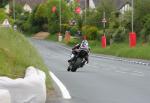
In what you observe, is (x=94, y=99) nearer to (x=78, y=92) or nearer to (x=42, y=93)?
(x=78, y=92)

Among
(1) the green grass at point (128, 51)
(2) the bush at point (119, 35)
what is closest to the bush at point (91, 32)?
(1) the green grass at point (128, 51)

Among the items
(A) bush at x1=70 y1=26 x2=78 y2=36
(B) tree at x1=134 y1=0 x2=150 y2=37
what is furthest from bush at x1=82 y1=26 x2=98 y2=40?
(A) bush at x1=70 y1=26 x2=78 y2=36

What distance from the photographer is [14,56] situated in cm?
1903

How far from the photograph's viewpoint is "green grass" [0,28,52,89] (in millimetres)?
16359

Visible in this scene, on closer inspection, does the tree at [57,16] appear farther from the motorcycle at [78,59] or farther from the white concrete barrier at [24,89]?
the white concrete barrier at [24,89]

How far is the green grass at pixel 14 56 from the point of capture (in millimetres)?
16359

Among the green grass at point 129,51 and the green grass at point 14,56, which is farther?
the green grass at point 129,51

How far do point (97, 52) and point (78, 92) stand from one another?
4632 cm

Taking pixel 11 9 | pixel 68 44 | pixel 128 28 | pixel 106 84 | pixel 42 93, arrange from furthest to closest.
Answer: pixel 11 9 < pixel 68 44 < pixel 128 28 < pixel 106 84 < pixel 42 93

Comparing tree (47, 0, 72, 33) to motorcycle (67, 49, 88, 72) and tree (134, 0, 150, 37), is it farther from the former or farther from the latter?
motorcycle (67, 49, 88, 72)

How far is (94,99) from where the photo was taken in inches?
663

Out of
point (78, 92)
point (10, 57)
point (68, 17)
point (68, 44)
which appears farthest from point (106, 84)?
point (68, 17)

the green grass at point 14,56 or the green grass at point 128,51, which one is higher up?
the green grass at point 14,56

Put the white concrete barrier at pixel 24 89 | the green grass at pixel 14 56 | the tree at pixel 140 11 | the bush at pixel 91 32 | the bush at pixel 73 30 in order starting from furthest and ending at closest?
the bush at pixel 73 30, the bush at pixel 91 32, the tree at pixel 140 11, the green grass at pixel 14 56, the white concrete barrier at pixel 24 89
